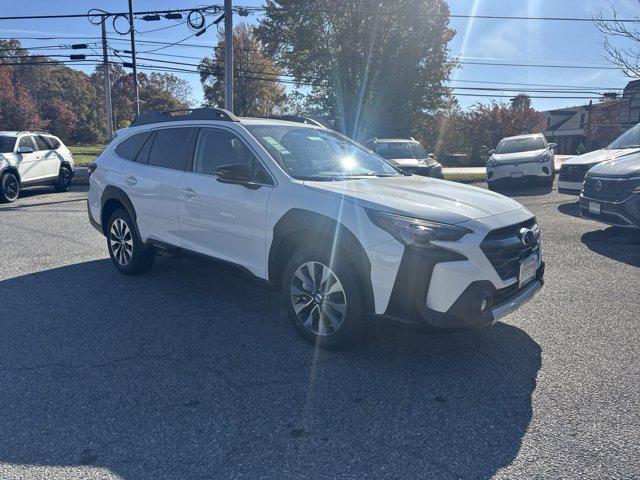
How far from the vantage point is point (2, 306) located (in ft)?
15.3

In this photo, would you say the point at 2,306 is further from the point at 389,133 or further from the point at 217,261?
the point at 389,133

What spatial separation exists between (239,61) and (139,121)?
143 ft

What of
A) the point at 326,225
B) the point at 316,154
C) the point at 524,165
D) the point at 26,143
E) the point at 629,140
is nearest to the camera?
the point at 326,225

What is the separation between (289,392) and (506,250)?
1.76m

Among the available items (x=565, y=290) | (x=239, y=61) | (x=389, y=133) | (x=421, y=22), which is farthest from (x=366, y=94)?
(x=565, y=290)

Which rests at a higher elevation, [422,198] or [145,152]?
[145,152]

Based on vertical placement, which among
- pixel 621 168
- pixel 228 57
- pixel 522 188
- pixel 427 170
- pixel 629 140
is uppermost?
pixel 228 57

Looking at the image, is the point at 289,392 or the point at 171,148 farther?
the point at 171,148

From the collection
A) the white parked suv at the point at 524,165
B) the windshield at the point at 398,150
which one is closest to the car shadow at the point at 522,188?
the white parked suv at the point at 524,165

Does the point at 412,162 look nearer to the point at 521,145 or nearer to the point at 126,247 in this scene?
the point at 521,145

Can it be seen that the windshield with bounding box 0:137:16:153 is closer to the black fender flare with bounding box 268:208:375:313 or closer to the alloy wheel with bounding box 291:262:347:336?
the black fender flare with bounding box 268:208:375:313

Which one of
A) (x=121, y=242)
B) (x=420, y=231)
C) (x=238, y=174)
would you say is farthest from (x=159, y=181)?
(x=420, y=231)

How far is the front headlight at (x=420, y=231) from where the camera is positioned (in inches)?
122

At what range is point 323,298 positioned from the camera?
3.57 metres
